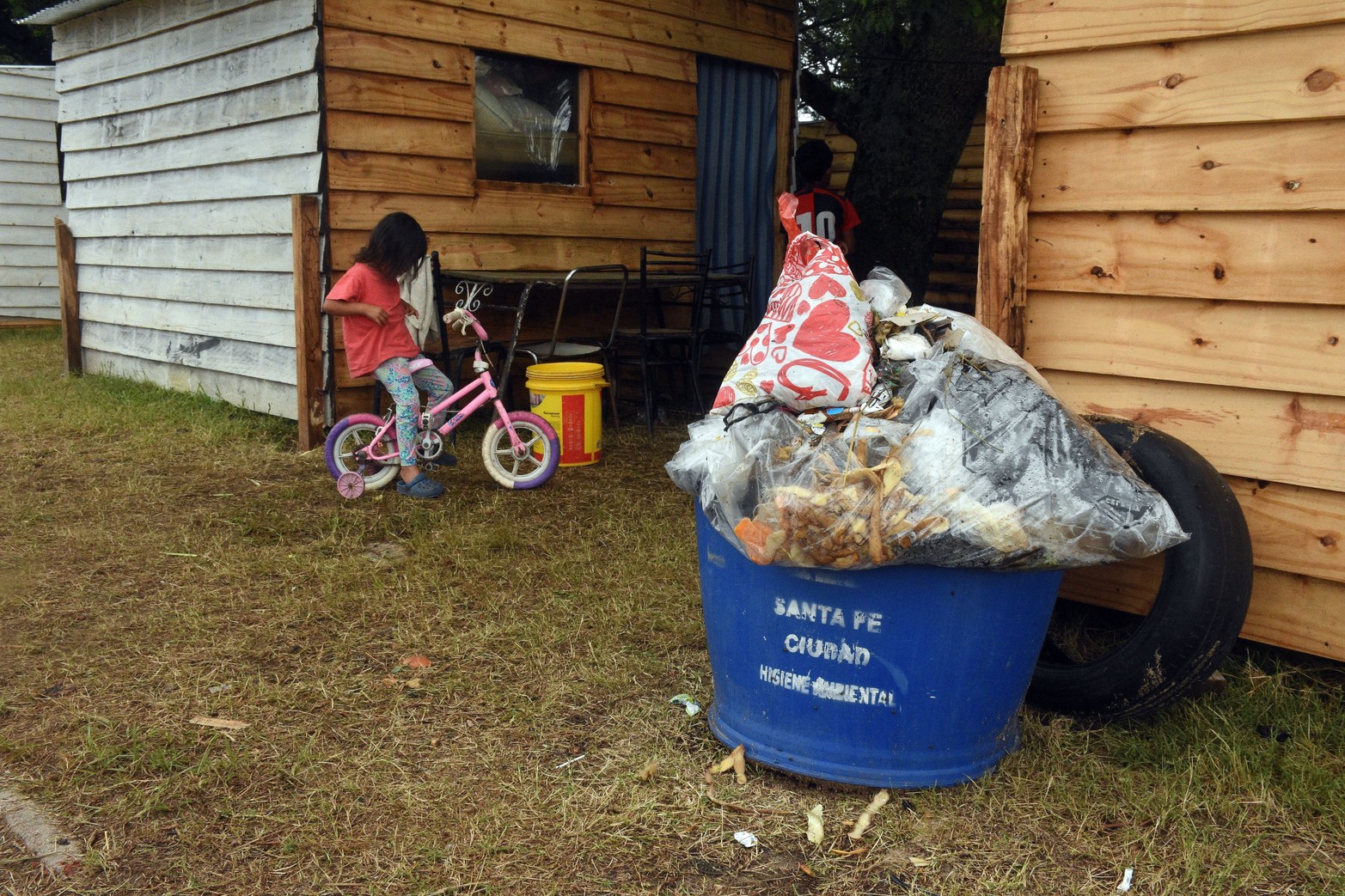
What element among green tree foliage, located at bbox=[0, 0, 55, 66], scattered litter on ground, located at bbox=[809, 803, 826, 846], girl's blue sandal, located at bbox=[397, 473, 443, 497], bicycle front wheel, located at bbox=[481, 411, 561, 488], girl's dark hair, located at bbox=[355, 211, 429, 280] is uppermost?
green tree foliage, located at bbox=[0, 0, 55, 66]

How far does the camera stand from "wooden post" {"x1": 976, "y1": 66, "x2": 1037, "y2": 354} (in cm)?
329

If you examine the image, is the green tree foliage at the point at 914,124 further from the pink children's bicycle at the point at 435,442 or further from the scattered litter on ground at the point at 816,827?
the scattered litter on ground at the point at 816,827

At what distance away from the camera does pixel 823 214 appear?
22.8 feet

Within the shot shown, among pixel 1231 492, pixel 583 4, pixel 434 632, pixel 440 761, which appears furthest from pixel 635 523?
pixel 583 4

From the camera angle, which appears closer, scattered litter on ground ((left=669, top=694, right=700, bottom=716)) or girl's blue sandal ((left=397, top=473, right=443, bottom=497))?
scattered litter on ground ((left=669, top=694, right=700, bottom=716))

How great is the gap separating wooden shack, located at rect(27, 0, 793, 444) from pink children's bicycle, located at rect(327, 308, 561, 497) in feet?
3.33

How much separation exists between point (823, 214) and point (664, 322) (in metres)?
1.70

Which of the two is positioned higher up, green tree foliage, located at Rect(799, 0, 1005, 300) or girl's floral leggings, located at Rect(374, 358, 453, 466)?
green tree foliage, located at Rect(799, 0, 1005, 300)

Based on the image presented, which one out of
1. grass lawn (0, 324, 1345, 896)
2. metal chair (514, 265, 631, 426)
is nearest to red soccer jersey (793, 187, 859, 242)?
metal chair (514, 265, 631, 426)

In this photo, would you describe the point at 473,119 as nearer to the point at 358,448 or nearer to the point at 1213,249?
the point at 358,448

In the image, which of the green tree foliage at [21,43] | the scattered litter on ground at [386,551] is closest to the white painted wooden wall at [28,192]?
the green tree foliage at [21,43]

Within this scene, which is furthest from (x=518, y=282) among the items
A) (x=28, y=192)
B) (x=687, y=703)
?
(x=28, y=192)

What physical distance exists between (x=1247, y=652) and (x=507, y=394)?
5.09m

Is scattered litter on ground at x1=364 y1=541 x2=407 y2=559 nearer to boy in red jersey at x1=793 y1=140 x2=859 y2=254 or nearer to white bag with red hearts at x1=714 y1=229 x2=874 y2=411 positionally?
white bag with red hearts at x1=714 y1=229 x2=874 y2=411
